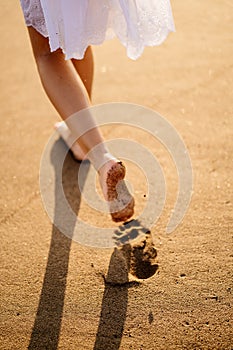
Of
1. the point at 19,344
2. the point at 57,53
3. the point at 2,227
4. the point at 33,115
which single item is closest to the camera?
the point at 19,344

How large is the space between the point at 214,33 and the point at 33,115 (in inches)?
56.5

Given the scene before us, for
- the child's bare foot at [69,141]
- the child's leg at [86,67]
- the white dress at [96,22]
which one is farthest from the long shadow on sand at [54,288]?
the white dress at [96,22]

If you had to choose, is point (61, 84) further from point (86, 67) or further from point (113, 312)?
point (113, 312)

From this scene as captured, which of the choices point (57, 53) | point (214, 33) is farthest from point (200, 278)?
point (214, 33)

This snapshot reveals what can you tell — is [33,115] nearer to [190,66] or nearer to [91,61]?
[91,61]

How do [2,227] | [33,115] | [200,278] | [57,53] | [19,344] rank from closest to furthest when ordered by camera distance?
[19,344] → [200,278] → [57,53] → [2,227] → [33,115]

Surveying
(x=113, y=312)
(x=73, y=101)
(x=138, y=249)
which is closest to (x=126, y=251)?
(x=138, y=249)

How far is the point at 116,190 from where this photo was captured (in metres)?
1.78

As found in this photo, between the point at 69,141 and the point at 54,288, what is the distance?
89 centimetres

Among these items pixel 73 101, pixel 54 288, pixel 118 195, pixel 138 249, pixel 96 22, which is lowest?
pixel 138 249

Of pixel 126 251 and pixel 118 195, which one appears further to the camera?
pixel 126 251

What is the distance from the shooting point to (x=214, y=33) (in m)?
3.21

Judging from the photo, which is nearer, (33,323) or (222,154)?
(33,323)

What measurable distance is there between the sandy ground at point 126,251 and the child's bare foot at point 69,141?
0.07 meters
